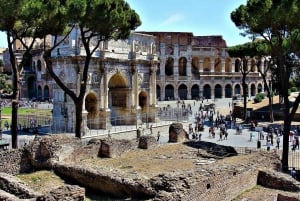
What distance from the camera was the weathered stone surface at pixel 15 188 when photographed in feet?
38.9

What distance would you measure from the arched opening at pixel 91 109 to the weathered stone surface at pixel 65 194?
2054cm

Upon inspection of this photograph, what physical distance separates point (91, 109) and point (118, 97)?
3794 millimetres

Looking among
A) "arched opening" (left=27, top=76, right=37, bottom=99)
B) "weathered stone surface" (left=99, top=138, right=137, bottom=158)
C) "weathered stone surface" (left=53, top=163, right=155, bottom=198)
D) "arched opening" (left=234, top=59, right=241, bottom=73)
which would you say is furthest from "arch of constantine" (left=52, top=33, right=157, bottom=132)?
"arched opening" (left=27, top=76, right=37, bottom=99)

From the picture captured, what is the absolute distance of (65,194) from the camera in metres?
10.2

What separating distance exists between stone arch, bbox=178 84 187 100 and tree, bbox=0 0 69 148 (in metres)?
43.3

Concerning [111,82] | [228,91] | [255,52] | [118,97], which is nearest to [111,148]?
[118,97]

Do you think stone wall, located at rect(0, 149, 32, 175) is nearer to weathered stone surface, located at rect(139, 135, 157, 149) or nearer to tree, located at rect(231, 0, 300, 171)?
weathered stone surface, located at rect(139, 135, 157, 149)

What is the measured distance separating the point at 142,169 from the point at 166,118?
2286cm

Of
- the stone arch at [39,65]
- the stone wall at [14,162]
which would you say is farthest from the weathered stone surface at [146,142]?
the stone arch at [39,65]

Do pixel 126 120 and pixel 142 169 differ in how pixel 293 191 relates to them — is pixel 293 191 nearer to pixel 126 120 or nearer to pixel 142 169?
pixel 142 169

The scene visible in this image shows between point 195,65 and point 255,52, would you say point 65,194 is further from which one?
point 195,65

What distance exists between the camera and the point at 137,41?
116 ft

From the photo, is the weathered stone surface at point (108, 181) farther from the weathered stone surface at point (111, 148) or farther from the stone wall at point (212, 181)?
the weathered stone surface at point (111, 148)

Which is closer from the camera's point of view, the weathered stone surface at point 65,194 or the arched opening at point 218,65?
the weathered stone surface at point 65,194
